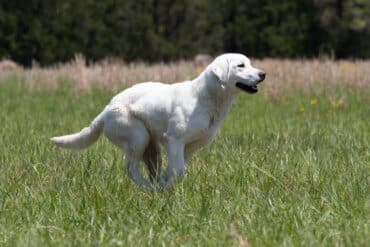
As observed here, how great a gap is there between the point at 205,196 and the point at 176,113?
2.61 feet

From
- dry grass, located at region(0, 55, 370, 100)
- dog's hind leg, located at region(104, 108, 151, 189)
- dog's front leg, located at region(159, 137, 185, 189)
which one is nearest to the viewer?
dog's front leg, located at region(159, 137, 185, 189)

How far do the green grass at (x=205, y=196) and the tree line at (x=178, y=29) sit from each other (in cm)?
2690

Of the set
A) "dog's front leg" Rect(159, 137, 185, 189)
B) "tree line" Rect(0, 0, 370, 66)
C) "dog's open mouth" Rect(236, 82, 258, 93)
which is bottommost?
"tree line" Rect(0, 0, 370, 66)

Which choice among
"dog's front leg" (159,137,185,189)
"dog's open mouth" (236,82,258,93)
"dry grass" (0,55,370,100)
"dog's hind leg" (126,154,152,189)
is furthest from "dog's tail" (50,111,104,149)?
"dry grass" (0,55,370,100)

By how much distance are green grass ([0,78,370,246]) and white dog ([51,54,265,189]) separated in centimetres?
20

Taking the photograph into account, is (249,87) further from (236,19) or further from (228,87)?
(236,19)

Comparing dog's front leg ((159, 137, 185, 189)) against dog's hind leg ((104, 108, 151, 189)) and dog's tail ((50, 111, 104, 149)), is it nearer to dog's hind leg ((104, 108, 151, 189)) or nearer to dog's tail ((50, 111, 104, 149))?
dog's hind leg ((104, 108, 151, 189))

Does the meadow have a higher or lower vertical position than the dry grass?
higher

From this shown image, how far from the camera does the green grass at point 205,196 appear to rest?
160 inches

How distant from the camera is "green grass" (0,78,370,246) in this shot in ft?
13.4

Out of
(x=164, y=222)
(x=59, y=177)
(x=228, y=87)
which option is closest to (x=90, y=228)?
(x=164, y=222)

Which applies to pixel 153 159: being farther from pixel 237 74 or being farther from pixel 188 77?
pixel 188 77

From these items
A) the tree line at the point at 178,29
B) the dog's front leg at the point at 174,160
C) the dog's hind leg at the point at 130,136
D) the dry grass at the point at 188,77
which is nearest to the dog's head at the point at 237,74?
the dog's front leg at the point at 174,160

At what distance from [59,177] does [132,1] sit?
1282 inches
